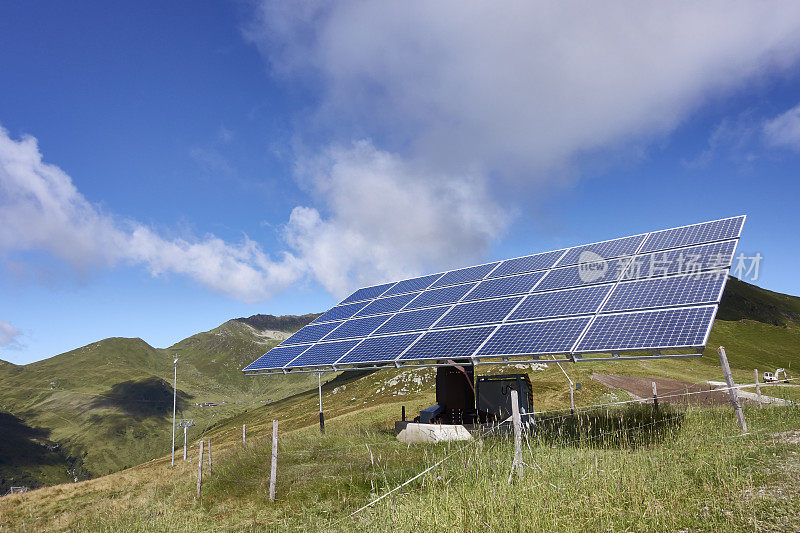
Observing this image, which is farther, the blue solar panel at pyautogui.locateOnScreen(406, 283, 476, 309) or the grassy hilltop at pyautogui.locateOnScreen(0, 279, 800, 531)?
the blue solar panel at pyautogui.locateOnScreen(406, 283, 476, 309)

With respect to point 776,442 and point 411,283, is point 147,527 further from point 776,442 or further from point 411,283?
point 411,283

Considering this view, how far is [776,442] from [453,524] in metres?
9.97

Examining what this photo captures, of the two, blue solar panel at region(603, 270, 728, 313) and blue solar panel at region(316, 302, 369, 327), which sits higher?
blue solar panel at region(316, 302, 369, 327)

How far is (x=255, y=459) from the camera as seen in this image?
1920 centimetres

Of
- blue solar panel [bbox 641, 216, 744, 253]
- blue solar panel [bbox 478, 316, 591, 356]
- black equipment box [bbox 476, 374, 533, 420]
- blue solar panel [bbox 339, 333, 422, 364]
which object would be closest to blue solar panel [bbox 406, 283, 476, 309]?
blue solar panel [bbox 339, 333, 422, 364]

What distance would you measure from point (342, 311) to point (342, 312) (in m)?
0.29

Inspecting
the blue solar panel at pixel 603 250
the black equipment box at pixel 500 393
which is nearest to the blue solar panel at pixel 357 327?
the black equipment box at pixel 500 393

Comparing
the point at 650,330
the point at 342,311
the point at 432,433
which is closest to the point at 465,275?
the point at 342,311

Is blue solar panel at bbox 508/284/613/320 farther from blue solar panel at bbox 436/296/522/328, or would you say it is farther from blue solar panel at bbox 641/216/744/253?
blue solar panel at bbox 641/216/744/253

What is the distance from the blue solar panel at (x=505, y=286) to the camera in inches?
829

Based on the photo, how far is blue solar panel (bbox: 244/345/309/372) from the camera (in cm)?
2420

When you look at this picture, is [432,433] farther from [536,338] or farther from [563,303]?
[563,303]

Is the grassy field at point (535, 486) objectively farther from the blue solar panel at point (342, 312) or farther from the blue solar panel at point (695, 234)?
the blue solar panel at point (342, 312)

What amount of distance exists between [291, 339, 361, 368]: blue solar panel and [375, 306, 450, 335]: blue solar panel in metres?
1.90
